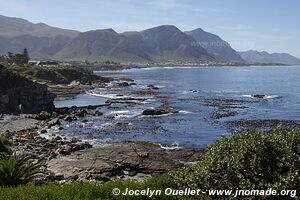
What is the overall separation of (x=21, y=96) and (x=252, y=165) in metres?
71.2

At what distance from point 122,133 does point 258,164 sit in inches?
1746

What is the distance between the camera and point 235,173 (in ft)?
49.8

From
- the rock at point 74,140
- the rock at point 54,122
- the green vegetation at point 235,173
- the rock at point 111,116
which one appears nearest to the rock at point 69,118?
the rock at point 54,122

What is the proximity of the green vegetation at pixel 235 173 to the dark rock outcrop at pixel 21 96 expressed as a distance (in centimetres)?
6252

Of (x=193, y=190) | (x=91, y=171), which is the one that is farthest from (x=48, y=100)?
(x=193, y=190)

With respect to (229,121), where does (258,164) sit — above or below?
above

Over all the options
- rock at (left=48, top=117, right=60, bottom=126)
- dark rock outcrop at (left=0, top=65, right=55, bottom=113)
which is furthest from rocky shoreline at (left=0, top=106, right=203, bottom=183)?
dark rock outcrop at (left=0, top=65, right=55, bottom=113)

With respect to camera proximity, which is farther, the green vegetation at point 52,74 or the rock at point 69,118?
the green vegetation at point 52,74

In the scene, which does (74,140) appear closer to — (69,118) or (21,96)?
(69,118)

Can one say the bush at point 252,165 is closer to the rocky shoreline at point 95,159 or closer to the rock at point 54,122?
the rocky shoreline at point 95,159

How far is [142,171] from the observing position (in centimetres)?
3528

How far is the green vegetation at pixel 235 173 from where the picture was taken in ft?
46.8

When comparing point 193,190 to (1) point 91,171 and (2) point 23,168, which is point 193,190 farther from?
(1) point 91,171

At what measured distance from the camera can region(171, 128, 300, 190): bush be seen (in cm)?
1441
